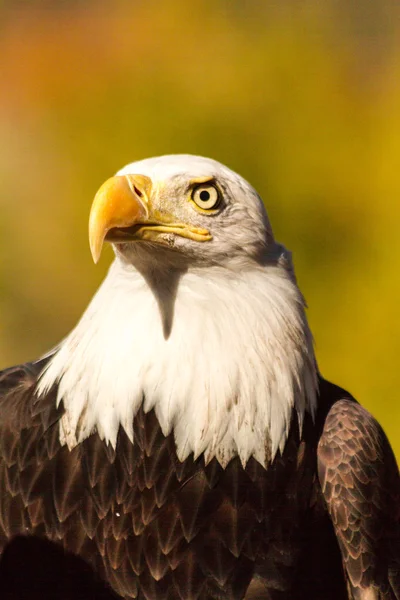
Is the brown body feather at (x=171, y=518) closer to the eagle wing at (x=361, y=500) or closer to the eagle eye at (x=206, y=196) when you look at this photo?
the eagle wing at (x=361, y=500)

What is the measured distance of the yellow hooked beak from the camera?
311 centimetres

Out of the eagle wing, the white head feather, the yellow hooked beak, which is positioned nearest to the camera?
the yellow hooked beak

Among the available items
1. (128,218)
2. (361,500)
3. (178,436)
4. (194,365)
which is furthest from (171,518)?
(128,218)

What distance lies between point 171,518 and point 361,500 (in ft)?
2.20

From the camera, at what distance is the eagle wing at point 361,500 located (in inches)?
137

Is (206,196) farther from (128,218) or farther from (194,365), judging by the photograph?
(194,365)

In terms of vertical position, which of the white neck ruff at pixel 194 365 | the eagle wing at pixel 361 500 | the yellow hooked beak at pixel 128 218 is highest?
the yellow hooked beak at pixel 128 218

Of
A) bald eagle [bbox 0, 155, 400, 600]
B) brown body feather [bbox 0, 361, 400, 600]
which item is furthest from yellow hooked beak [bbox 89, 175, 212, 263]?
brown body feather [bbox 0, 361, 400, 600]

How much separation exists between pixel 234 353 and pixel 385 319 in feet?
27.8

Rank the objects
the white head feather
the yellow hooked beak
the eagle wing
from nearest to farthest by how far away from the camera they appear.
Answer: the yellow hooked beak, the white head feather, the eagle wing

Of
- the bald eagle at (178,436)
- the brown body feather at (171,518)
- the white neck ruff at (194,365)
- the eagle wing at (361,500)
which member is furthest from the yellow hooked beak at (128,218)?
the eagle wing at (361,500)

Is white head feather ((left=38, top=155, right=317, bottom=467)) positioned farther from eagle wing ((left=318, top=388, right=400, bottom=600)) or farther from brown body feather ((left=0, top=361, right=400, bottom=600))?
eagle wing ((left=318, top=388, right=400, bottom=600))

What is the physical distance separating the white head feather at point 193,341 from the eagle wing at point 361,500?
214 mm

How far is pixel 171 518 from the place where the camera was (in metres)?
3.34
